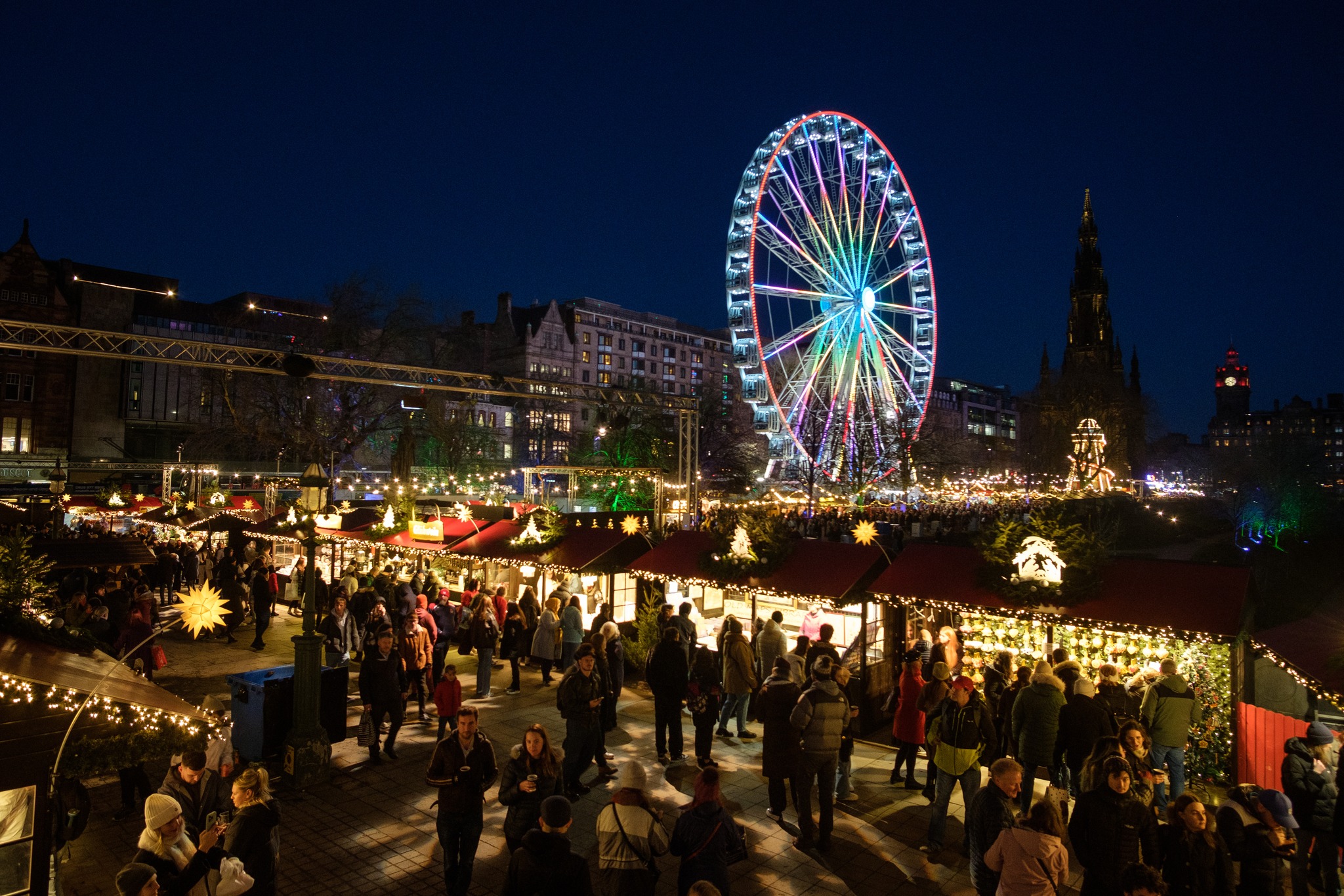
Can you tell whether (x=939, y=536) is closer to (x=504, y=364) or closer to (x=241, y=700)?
(x=241, y=700)

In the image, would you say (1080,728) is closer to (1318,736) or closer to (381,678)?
(1318,736)

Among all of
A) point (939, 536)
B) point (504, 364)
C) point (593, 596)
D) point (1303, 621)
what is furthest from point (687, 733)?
point (504, 364)

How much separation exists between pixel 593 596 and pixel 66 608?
8.01 metres

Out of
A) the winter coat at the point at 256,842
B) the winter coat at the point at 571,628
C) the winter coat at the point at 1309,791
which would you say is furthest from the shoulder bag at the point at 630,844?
the winter coat at the point at 571,628

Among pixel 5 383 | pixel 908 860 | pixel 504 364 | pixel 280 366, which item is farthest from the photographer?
pixel 504 364

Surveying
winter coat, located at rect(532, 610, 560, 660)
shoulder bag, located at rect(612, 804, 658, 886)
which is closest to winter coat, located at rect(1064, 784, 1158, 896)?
shoulder bag, located at rect(612, 804, 658, 886)

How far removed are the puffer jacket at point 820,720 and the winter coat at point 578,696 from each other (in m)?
2.06

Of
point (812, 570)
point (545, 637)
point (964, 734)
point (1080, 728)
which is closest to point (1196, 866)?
point (964, 734)

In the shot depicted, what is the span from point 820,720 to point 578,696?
2373 mm

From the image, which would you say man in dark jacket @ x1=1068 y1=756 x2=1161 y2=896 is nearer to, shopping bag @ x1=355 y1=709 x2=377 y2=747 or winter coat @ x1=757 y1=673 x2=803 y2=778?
winter coat @ x1=757 y1=673 x2=803 y2=778

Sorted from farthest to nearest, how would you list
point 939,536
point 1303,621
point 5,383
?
point 5,383 → point 939,536 → point 1303,621

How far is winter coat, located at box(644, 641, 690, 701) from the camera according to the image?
9078 mm

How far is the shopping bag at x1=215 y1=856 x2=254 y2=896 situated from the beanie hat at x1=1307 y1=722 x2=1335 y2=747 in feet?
24.1

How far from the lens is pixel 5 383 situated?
43.0 m
